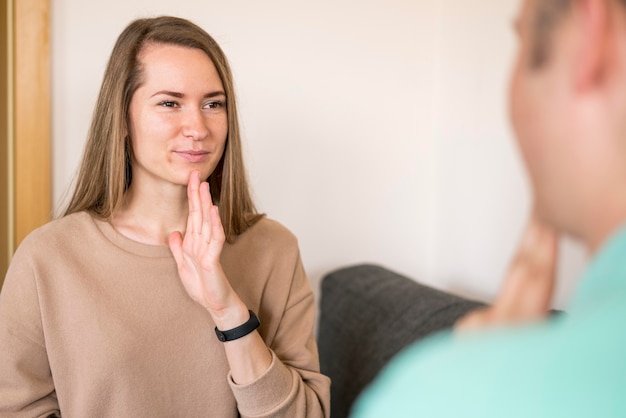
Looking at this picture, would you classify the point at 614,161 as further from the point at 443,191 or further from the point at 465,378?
the point at 443,191

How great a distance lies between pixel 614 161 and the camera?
35cm

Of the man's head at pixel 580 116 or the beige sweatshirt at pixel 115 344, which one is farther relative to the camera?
the beige sweatshirt at pixel 115 344

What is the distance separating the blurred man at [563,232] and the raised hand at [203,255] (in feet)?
2.95

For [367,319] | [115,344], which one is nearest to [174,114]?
[115,344]

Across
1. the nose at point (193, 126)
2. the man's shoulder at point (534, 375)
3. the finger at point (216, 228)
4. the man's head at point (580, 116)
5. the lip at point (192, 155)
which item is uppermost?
the man's head at point (580, 116)

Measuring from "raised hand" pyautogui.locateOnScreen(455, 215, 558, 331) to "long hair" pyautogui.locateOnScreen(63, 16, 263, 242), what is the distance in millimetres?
1046

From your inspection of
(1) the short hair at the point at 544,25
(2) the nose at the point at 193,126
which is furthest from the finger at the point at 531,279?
(2) the nose at the point at 193,126

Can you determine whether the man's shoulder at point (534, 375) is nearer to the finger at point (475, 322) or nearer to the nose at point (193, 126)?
the finger at point (475, 322)

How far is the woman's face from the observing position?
134 cm

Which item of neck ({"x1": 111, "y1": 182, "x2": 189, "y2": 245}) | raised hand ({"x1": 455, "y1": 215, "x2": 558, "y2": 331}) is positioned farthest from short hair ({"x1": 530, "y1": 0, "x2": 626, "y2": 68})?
neck ({"x1": 111, "y1": 182, "x2": 189, "y2": 245})

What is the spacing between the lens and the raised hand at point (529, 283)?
432mm

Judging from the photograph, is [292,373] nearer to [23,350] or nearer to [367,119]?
[23,350]

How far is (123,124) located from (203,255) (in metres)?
0.30

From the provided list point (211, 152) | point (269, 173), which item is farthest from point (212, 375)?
point (269, 173)
